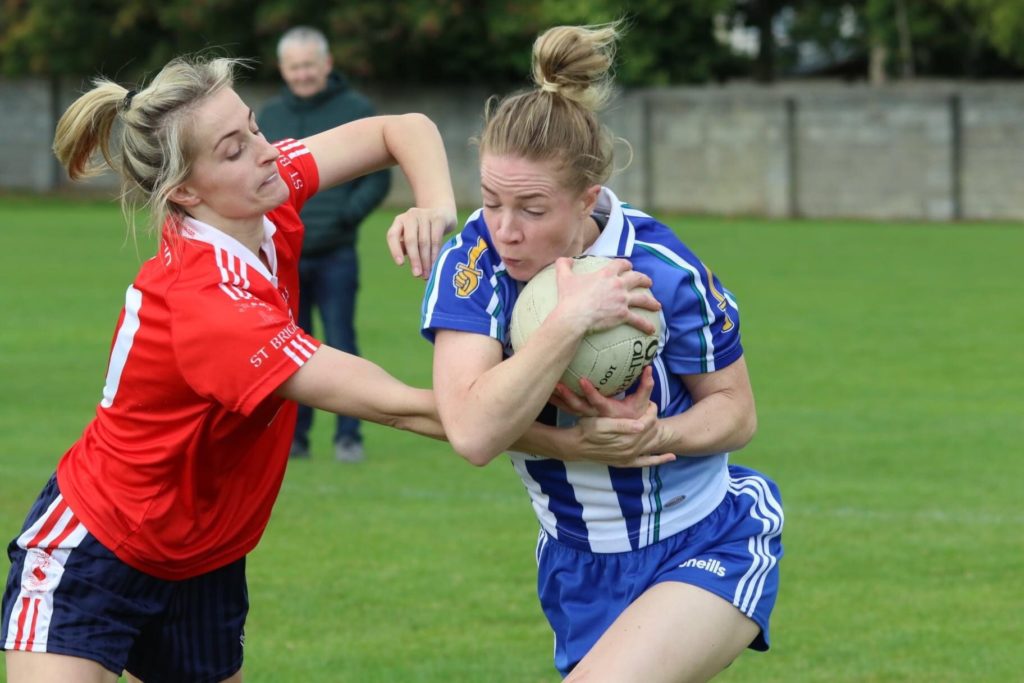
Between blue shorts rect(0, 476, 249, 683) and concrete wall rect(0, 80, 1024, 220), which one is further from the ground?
blue shorts rect(0, 476, 249, 683)

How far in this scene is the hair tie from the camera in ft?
13.8

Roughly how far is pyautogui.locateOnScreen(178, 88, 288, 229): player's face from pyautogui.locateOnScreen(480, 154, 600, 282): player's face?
0.57m

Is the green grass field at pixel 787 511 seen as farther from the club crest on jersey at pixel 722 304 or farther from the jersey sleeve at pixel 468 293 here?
the jersey sleeve at pixel 468 293

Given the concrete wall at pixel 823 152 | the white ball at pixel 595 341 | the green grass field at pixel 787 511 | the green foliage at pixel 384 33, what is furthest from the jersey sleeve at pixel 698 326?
the green foliage at pixel 384 33

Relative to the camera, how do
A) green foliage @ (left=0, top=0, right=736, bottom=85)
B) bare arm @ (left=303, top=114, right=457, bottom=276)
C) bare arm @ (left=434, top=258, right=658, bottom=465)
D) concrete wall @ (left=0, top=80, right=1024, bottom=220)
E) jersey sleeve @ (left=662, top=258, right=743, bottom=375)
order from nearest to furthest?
1. bare arm @ (left=434, top=258, right=658, bottom=465)
2. jersey sleeve @ (left=662, top=258, right=743, bottom=375)
3. bare arm @ (left=303, top=114, right=457, bottom=276)
4. concrete wall @ (left=0, top=80, right=1024, bottom=220)
5. green foliage @ (left=0, top=0, right=736, bottom=85)

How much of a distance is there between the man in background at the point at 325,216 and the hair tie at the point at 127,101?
553cm

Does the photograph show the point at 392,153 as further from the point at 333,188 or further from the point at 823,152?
the point at 823,152

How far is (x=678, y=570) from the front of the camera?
13.6ft

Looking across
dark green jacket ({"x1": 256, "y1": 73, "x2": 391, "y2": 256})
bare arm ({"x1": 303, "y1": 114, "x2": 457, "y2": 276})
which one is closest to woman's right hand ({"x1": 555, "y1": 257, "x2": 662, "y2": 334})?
bare arm ({"x1": 303, "y1": 114, "x2": 457, "y2": 276})

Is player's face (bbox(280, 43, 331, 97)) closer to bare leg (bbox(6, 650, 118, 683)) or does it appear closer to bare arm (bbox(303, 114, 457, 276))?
bare arm (bbox(303, 114, 457, 276))

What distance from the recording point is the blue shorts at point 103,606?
423cm

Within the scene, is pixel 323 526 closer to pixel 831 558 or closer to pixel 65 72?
pixel 831 558

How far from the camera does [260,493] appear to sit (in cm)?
A: 446

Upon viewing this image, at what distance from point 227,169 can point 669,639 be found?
1571mm
